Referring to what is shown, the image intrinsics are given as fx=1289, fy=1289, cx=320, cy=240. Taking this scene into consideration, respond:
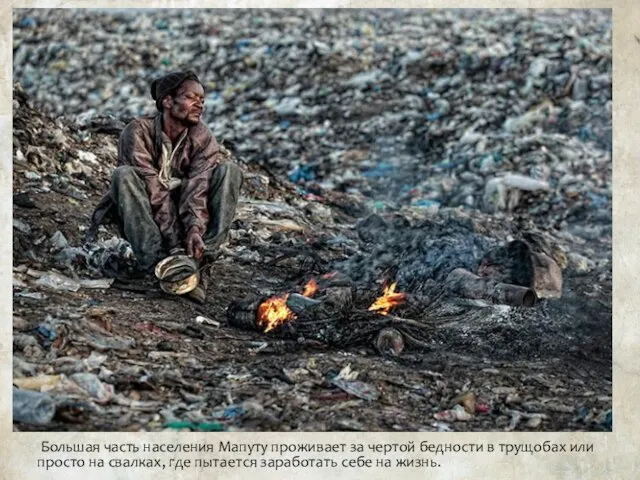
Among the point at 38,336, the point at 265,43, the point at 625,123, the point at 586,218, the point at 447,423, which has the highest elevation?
the point at 265,43

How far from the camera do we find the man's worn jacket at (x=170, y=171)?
8109mm

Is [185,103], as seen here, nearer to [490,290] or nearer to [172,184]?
[172,184]

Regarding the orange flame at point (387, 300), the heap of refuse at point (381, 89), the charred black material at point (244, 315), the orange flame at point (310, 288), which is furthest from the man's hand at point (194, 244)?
the heap of refuse at point (381, 89)

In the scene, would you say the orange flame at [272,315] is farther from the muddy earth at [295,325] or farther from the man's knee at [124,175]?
the man's knee at [124,175]

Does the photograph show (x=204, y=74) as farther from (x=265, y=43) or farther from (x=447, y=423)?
(x=447, y=423)

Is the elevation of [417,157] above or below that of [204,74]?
below

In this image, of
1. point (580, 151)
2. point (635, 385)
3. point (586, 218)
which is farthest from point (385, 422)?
point (580, 151)

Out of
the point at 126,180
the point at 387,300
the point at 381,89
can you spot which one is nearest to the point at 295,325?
the point at 387,300

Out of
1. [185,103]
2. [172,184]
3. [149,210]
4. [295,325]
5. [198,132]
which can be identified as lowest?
[295,325]

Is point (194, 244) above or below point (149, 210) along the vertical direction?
below

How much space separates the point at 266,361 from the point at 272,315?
40 cm

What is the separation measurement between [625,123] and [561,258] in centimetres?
121

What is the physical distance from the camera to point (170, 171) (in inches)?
325

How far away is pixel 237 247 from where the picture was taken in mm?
9023
